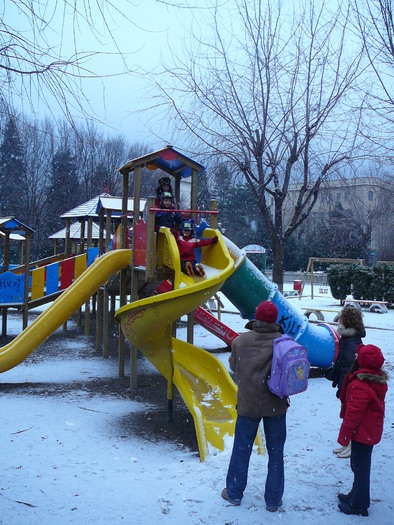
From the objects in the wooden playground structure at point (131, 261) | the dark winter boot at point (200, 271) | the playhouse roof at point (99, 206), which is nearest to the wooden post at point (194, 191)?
the wooden playground structure at point (131, 261)

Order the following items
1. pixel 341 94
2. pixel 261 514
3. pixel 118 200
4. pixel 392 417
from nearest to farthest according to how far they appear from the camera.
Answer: pixel 261 514
pixel 392 417
pixel 118 200
pixel 341 94

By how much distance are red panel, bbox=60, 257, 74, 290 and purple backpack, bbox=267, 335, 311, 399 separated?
1033 cm

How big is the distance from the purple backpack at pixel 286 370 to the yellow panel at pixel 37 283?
10.2 meters

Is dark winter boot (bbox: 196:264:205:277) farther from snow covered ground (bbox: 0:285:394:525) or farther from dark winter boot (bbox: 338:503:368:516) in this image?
dark winter boot (bbox: 338:503:368:516)

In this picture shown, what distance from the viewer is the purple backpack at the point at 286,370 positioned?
3863 millimetres

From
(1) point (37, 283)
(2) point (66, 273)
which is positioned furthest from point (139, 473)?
(2) point (66, 273)

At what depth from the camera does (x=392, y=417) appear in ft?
21.5

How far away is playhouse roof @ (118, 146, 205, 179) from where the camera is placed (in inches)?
322

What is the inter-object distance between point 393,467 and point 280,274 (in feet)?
30.8

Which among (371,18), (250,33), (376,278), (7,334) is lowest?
(7,334)

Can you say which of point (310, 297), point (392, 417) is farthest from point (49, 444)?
point (310, 297)

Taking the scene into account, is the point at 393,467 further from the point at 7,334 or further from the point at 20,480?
the point at 7,334

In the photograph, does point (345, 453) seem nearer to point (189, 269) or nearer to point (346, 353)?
point (346, 353)

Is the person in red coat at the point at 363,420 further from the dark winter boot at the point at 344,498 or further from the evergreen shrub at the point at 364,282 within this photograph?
the evergreen shrub at the point at 364,282
